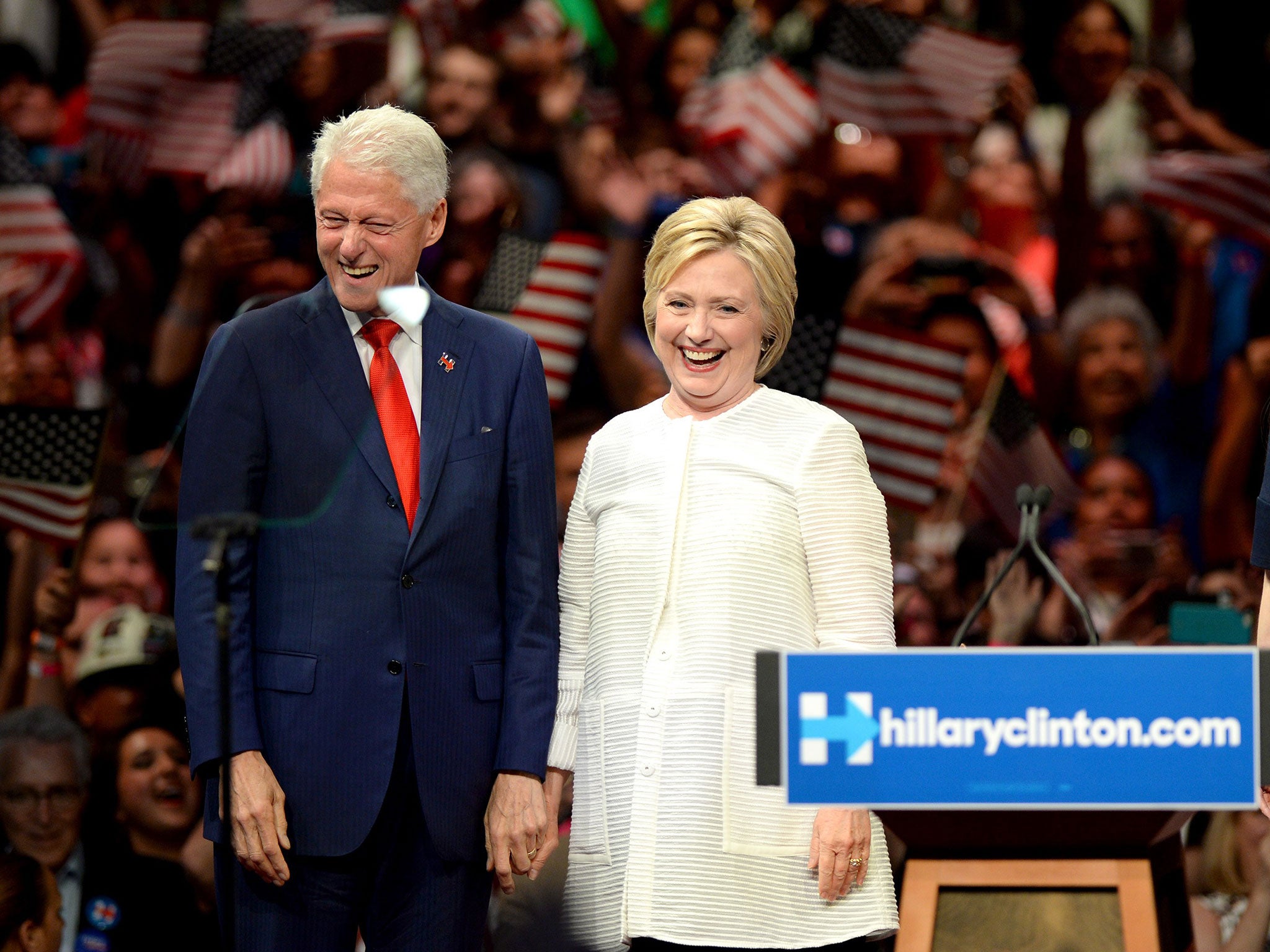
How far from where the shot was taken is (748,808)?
Answer: 208 cm

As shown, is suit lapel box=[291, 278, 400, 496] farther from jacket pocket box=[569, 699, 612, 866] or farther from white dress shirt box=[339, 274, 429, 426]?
jacket pocket box=[569, 699, 612, 866]

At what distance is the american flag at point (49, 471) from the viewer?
4.11 meters

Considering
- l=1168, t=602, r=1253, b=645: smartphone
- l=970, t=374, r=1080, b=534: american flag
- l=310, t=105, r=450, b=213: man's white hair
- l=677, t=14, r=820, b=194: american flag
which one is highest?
l=677, t=14, r=820, b=194: american flag

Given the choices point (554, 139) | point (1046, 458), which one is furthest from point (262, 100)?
point (1046, 458)

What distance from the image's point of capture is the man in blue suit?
6.78ft

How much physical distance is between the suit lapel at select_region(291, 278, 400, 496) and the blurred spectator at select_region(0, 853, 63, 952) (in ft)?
6.18

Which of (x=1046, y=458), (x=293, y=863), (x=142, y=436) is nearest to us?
(x=293, y=863)

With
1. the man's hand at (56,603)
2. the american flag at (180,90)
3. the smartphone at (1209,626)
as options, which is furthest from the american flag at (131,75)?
the smartphone at (1209,626)

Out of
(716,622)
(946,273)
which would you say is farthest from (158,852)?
(946,273)

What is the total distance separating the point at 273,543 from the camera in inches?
82.9

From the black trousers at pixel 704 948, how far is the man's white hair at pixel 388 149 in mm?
955

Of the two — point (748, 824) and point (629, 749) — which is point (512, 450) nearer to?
point (629, 749)

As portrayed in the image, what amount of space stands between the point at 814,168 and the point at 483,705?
161 inches

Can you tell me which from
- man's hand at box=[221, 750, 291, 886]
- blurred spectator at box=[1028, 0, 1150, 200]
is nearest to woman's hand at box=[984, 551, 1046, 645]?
blurred spectator at box=[1028, 0, 1150, 200]
